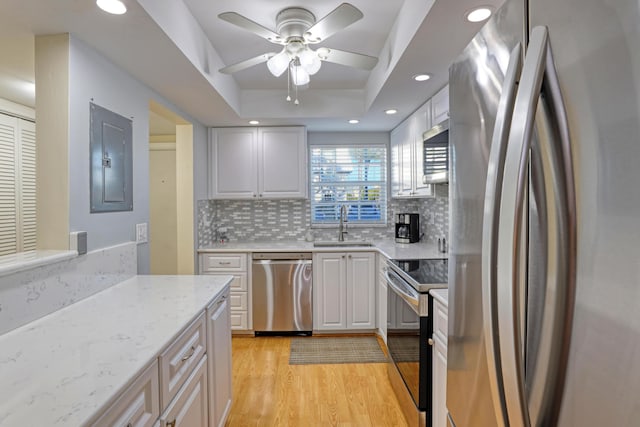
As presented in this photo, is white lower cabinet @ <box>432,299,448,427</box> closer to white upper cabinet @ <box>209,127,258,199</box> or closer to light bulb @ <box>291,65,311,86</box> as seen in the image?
light bulb @ <box>291,65,311,86</box>

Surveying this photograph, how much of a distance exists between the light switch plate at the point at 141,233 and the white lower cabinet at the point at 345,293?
168 centimetres

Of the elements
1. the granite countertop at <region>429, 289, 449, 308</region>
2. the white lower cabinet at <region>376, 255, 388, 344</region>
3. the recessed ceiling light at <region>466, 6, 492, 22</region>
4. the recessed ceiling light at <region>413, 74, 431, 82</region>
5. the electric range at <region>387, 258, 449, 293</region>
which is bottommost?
the white lower cabinet at <region>376, 255, 388, 344</region>

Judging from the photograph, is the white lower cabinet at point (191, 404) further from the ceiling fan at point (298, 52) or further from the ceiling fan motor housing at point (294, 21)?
the ceiling fan motor housing at point (294, 21)

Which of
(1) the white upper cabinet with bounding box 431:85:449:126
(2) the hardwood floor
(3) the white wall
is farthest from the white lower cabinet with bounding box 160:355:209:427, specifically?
(1) the white upper cabinet with bounding box 431:85:449:126

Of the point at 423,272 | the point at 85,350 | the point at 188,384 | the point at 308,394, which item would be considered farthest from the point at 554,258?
the point at 308,394

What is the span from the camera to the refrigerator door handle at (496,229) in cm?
59

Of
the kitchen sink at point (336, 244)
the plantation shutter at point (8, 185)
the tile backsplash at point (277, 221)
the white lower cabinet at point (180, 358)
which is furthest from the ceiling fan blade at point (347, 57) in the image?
the plantation shutter at point (8, 185)

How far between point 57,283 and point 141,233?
0.77 meters

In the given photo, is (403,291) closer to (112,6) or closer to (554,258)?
(554,258)

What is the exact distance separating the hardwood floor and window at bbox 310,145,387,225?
178 centimetres

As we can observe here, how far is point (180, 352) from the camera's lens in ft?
4.33

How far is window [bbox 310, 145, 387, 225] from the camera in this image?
4.10 m

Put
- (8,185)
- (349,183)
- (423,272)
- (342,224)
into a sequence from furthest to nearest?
(349,183) < (342,224) < (8,185) < (423,272)

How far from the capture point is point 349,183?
A: 162 inches
